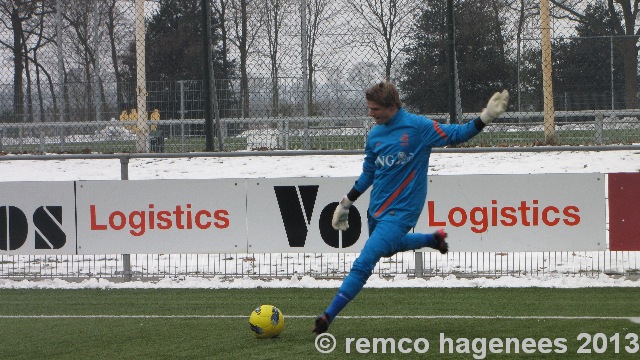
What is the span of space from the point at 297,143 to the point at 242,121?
78 cm

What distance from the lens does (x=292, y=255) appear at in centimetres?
1239

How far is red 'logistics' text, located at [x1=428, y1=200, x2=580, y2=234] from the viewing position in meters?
10.1

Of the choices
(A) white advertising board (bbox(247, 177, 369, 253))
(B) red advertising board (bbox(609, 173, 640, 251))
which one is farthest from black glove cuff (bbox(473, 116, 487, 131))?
(B) red advertising board (bbox(609, 173, 640, 251))

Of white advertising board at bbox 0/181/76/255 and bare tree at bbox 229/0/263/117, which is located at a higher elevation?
bare tree at bbox 229/0/263/117

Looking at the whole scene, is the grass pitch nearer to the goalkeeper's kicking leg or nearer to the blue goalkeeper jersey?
the goalkeeper's kicking leg

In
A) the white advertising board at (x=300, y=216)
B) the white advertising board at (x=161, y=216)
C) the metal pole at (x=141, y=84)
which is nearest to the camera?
the white advertising board at (x=300, y=216)

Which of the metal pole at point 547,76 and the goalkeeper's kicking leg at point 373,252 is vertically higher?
the metal pole at point 547,76

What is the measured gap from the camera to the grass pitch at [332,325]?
6.61m

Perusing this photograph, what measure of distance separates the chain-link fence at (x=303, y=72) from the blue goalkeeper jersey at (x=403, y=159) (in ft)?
14.4

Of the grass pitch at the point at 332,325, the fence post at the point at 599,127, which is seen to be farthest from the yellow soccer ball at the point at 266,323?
the fence post at the point at 599,127

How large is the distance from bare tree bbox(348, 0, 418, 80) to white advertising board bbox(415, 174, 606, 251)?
189 centimetres

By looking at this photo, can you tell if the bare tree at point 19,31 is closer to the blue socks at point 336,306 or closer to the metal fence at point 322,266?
the metal fence at point 322,266

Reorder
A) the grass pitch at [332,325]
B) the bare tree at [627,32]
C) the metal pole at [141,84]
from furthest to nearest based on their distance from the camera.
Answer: the bare tree at [627,32] → the metal pole at [141,84] → the grass pitch at [332,325]

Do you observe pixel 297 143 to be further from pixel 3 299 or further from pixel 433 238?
pixel 433 238
